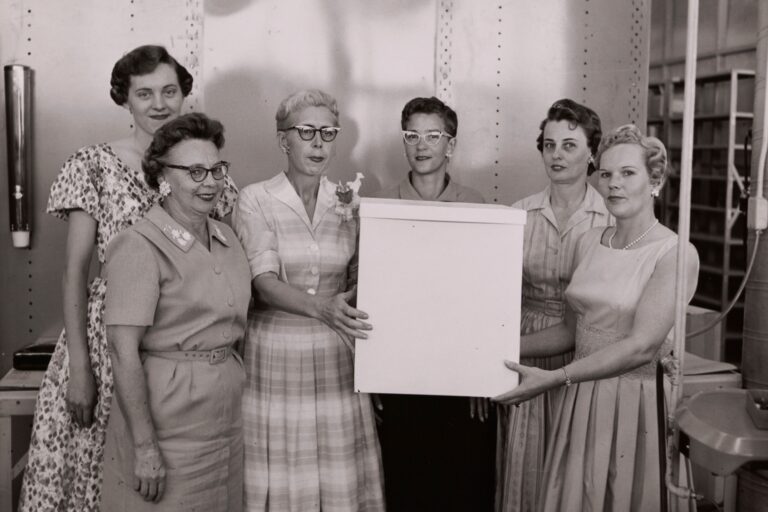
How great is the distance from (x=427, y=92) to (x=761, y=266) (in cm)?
165

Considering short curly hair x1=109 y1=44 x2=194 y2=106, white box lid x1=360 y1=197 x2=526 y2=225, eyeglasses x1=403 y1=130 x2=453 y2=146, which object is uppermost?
short curly hair x1=109 y1=44 x2=194 y2=106

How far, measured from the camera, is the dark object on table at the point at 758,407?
1175 millimetres

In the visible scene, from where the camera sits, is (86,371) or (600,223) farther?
(600,223)

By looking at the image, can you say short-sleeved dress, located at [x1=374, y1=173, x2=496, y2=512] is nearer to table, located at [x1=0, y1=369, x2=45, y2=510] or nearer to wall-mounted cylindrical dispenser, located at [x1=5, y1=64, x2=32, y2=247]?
table, located at [x1=0, y1=369, x2=45, y2=510]

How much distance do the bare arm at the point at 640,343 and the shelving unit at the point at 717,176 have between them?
4064mm

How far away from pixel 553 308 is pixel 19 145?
214cm

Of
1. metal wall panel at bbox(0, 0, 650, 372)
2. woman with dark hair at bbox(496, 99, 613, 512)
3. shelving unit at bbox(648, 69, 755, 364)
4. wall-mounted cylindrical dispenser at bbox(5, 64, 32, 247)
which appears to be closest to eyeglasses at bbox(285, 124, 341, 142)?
woman with dark hair at bbox(496, 99, 613, 512)

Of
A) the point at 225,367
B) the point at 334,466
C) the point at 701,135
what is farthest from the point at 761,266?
the point at 701,135

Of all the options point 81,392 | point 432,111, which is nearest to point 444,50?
point 432,111

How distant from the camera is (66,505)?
7.30ft

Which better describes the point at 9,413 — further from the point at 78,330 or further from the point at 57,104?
the point at 57,104

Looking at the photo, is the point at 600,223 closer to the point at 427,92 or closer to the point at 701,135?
the point at 427,92

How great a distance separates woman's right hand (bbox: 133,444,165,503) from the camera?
5.66ft

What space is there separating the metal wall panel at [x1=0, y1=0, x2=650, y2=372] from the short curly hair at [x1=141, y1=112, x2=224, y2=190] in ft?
3.93
